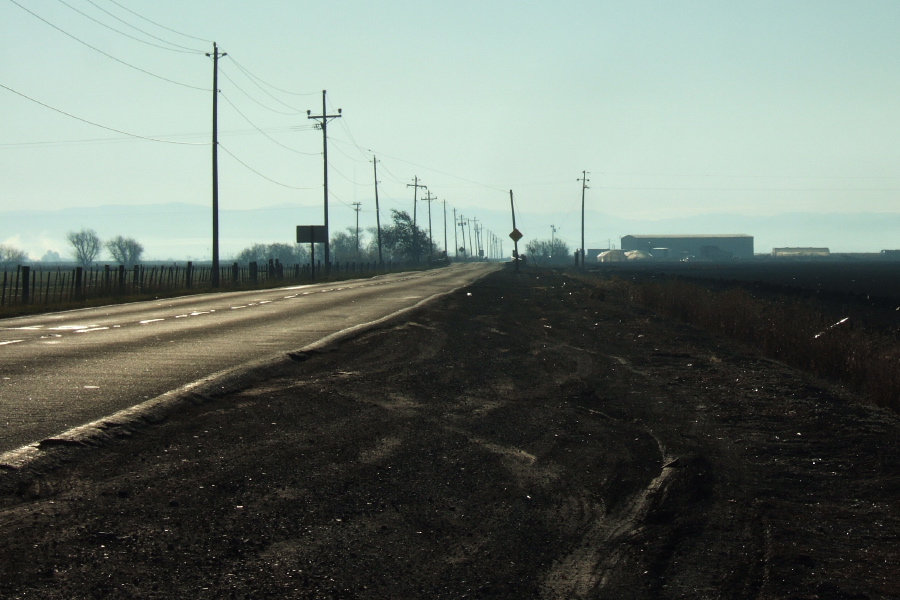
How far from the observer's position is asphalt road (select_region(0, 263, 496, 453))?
303 inches

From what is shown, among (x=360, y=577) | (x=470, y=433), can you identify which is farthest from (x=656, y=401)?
(x=360, y=577)

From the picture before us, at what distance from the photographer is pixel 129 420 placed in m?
7.05

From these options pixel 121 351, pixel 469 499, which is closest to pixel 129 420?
pixel 469 499

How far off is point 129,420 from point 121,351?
18.2 feet

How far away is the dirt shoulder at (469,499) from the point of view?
417 centimetres

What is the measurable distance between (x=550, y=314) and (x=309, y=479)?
18.0 meters

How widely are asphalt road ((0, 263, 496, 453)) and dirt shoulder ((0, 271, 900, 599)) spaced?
0.92 metres

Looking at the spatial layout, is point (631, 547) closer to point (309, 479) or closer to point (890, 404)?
point (309, 479)

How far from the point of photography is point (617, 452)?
7223mm

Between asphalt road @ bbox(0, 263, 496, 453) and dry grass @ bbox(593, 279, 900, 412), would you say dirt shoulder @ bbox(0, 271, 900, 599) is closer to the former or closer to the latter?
asphalt road @ bbox(0, 263, 496, 453)

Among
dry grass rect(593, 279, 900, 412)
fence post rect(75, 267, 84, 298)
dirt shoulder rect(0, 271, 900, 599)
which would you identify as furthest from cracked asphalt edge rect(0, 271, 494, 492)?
fence post rect(75, 267, 84, 298)

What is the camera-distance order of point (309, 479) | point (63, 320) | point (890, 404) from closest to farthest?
point (309, 479), point (890, 404), point (63, 320)

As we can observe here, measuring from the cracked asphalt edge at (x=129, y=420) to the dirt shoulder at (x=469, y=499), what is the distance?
15cm

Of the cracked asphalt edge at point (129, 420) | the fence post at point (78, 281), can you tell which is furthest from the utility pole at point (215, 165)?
the cracked asphalt edge at point (129, 420)
